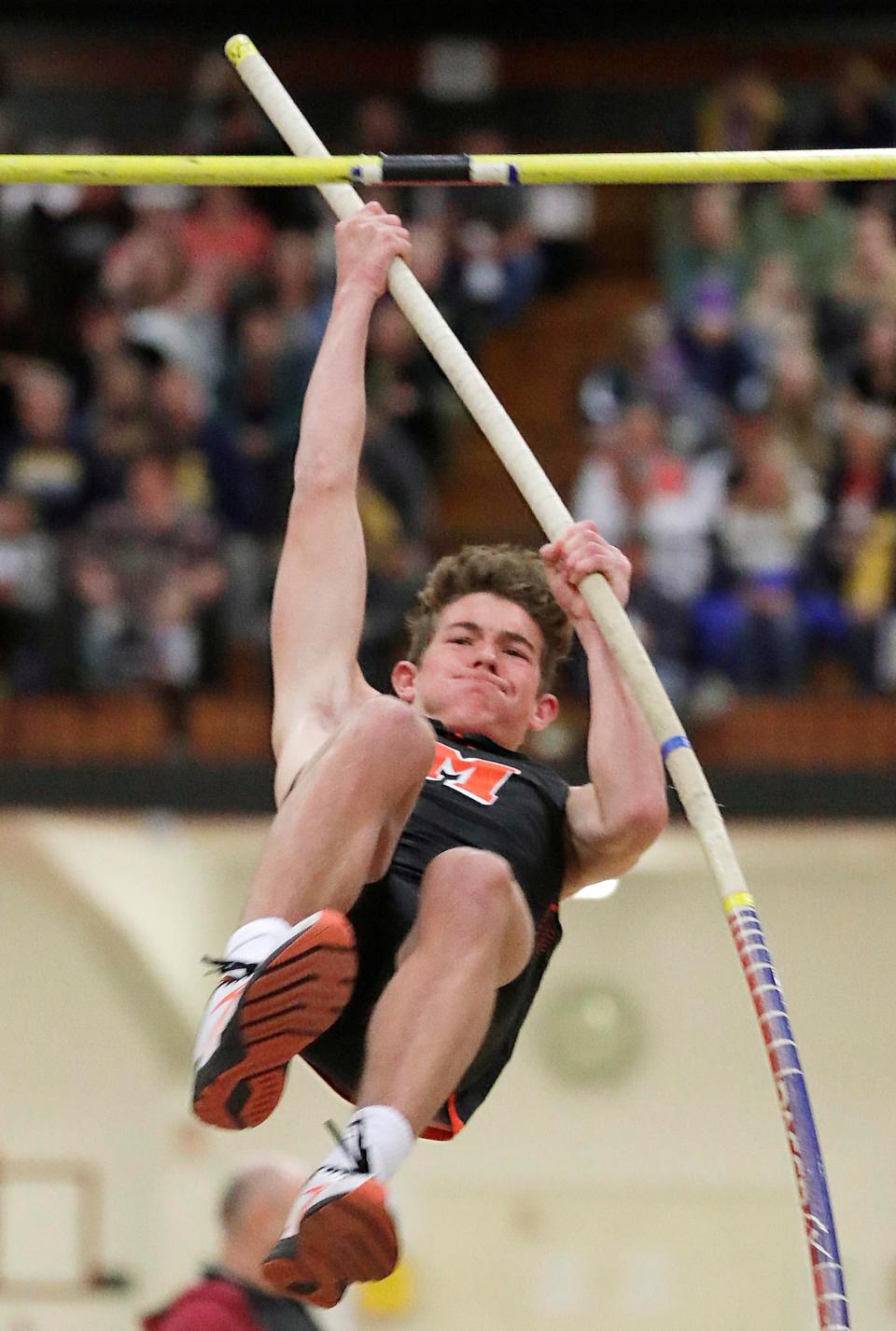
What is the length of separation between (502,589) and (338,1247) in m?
1.33

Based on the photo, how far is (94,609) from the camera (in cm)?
802

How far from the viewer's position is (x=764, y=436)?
8555mm

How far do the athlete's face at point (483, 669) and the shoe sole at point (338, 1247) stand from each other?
1.01m

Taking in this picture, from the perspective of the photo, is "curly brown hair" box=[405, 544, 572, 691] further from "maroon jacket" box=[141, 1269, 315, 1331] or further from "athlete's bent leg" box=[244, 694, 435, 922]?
"maroon jacket" box=[141, 1269, 315, 1331]

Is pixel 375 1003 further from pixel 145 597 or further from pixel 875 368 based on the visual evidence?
pixel 875 368

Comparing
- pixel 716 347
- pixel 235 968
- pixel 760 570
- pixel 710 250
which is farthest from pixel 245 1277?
pixel 710 250

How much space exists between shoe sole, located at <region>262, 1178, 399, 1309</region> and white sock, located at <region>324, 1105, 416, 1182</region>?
5cm

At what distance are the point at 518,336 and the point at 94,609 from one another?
115 inches

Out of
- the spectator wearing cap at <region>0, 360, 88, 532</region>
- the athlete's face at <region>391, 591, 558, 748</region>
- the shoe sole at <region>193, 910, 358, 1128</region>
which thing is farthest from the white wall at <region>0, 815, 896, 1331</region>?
the shoe sole at <region>193, 910, 358, 1128</region>

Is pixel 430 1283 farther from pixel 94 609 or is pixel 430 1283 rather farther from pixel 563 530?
pixel 563 530

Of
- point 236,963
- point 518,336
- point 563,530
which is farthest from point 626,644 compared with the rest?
point 518,336

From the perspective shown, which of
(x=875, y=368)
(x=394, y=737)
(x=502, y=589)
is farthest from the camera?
(x=875, y=368)

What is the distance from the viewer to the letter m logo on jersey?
13.6 feet

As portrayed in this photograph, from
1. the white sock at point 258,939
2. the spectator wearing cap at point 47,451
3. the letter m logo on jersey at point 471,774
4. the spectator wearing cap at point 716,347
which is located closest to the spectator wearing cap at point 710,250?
the spectator wearing cap at point 716,347
